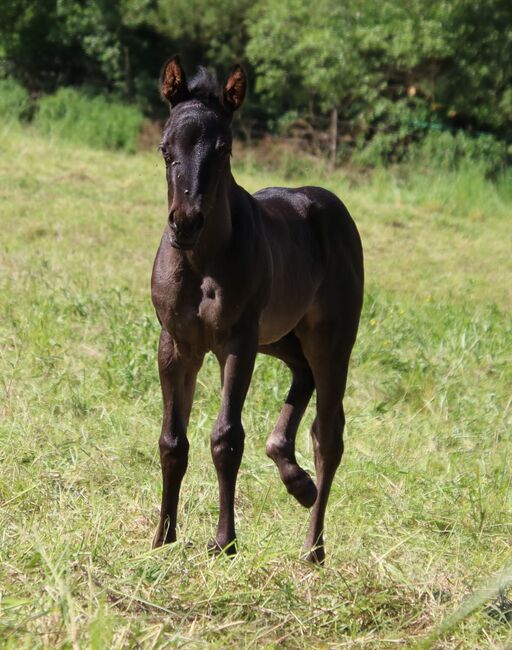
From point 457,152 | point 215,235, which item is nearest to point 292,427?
point 215,235

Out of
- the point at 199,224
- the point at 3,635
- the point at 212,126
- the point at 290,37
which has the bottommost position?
the point at 290,37

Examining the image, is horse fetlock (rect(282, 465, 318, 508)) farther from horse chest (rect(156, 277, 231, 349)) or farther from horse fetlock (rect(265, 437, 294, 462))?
horse chest (rect(156, 277, 231, 349))

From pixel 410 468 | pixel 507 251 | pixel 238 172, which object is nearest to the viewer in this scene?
pixel 410 468

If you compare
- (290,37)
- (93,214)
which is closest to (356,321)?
(93,214)

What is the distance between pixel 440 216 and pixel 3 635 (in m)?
13.3

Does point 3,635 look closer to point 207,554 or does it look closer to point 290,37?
point 207,554

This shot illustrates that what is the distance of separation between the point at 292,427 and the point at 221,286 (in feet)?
3.73

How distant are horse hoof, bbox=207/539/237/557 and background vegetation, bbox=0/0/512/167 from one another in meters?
15.5

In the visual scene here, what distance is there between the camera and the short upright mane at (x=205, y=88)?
4449mm

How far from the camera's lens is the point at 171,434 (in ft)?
14.9

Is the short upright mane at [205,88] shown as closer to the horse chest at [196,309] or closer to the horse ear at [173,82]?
the horse ear at [173,82]

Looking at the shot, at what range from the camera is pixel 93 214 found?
1312 centimetres

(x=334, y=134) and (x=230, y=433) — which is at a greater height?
(x=230, y=433)

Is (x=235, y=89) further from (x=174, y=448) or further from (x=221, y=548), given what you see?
(x=221, y=548)
